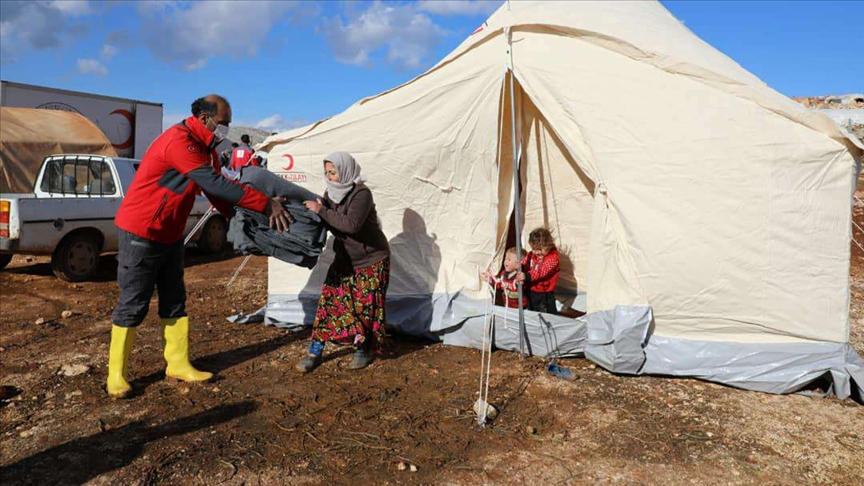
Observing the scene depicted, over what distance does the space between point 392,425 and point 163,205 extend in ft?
6.50

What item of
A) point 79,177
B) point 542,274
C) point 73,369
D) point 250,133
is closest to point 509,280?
point 542,274

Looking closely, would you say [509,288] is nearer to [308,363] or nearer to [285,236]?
[308,363]

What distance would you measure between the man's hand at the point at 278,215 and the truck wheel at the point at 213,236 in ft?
18.5

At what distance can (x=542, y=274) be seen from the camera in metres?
5.04

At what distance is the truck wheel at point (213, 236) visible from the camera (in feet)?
30.5

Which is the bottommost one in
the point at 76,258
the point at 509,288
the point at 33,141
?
the point at 76,258

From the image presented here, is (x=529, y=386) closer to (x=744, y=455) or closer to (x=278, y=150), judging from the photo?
(x=744, y=455)

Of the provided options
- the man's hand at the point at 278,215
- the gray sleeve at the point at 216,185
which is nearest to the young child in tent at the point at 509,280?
the man's hand at the point at 278,215

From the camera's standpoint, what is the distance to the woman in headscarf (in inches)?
170

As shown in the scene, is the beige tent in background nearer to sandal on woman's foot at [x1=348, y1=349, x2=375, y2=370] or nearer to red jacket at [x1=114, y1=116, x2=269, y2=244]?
sandal on woman's foot at [x1=348, y1=349, x2=375, y2=370]

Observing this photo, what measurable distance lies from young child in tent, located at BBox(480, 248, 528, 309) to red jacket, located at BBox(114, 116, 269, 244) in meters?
2.00

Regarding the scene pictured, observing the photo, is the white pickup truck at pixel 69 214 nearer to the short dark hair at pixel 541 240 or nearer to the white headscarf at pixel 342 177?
the white headscarf at pixel 342 177

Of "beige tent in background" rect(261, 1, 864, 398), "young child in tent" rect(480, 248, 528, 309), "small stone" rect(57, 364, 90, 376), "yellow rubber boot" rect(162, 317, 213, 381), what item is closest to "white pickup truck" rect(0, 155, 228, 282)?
"small stone" rect(57, 364, 90, 376)

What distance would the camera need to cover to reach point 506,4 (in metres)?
5.33
